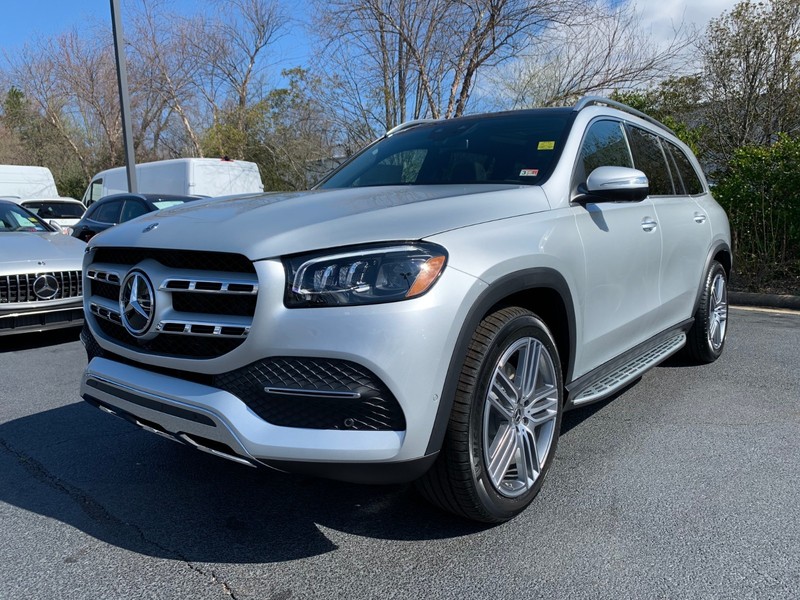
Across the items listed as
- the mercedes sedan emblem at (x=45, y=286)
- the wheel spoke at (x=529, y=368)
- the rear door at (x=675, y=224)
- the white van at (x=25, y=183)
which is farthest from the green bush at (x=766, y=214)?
the white van at (x=25, y=183)

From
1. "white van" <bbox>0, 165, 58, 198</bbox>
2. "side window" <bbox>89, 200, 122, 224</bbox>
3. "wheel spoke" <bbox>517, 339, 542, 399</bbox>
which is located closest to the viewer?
"wheel spoke" <bbox>517, 339, 542, 399</bbox>

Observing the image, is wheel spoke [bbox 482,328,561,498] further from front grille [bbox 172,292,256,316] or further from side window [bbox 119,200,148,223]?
side window [bbox 119,200,148,223]

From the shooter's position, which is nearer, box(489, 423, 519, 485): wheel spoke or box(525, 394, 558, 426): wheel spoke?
box(489, 423, 519, 485): wheel spoke

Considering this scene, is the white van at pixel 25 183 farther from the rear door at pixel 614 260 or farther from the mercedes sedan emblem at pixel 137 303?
the rear door at pixel 614 260

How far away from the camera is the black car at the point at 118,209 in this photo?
962cm

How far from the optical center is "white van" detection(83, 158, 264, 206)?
549 inches

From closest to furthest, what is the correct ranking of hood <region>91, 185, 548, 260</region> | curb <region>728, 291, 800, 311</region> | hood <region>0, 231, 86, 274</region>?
1. hood <region>91, 185, 548, 260</region>
2. hood <region>0, 231, 86, 274</region>
3. curb <region>728, 291, 800, 311</region>

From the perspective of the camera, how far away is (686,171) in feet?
16.3

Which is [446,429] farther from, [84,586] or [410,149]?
[410,149]

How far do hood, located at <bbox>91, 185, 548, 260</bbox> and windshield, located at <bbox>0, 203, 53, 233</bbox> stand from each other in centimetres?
Result: 493

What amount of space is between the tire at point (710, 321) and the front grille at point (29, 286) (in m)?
5.36

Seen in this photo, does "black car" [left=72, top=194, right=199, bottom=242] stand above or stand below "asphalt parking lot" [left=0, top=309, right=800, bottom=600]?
above

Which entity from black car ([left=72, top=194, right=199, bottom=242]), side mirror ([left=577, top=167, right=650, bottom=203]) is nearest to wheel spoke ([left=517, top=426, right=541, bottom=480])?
side mirror ([left=577, top=167, right=650, bottom=203])

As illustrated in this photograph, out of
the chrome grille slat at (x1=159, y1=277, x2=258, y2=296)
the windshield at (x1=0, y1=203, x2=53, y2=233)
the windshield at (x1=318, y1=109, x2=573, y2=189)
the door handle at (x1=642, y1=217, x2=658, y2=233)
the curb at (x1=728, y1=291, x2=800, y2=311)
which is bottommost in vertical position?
the curb at (x1=728, y1=291, x2=800, y2=311)
